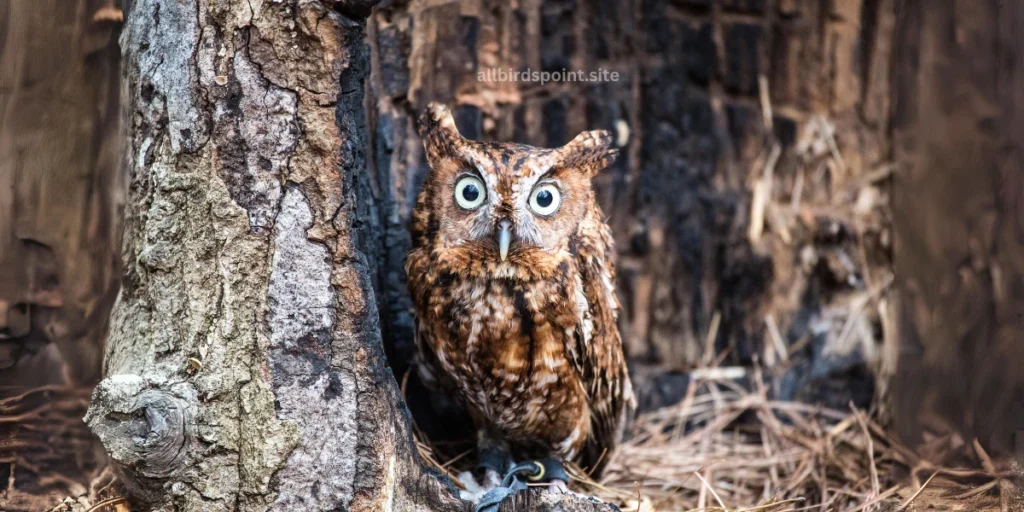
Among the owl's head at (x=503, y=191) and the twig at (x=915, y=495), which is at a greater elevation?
the owl's head at (x=503, y=191)

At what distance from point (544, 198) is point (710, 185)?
3.88ft

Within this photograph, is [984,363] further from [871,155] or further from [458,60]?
[458,60]

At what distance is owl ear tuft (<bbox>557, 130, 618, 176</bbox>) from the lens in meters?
2.23

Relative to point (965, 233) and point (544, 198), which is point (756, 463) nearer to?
point (965, 233)

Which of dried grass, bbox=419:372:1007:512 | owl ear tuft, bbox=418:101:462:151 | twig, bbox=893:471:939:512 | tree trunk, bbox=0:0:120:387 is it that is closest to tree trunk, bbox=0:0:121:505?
tree trunk, bbox=0:0:120:387

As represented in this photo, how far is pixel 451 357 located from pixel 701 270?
1318mm

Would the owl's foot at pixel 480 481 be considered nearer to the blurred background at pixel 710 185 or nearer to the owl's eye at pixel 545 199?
the blurred background at pixel 710 185

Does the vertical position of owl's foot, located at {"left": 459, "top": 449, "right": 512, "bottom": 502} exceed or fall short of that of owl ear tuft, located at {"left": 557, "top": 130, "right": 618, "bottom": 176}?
it falls short

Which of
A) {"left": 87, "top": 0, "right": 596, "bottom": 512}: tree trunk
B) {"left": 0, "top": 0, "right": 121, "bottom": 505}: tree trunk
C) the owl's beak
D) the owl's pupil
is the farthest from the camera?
the owl's pupil

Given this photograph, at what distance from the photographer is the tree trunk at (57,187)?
77.9 inches

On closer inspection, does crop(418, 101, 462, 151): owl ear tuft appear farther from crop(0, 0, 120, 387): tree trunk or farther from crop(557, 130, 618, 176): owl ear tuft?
crop(0, 0, 120, 387): tree trunk

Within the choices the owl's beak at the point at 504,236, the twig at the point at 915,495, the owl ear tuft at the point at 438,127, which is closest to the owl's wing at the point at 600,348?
the owl's beak at the point at 504,236

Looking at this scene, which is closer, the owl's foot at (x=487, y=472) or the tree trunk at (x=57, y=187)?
the tree trunk at (x=57, y=187)

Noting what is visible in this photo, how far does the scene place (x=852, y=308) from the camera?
3193 millimetres
